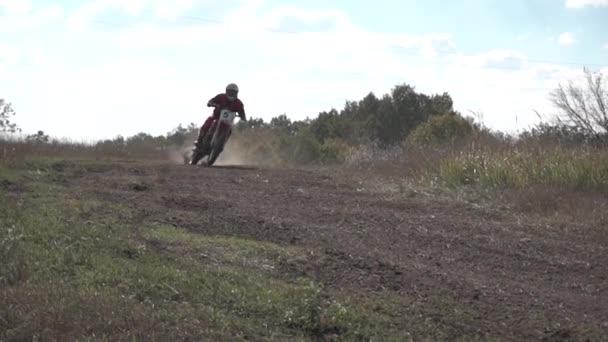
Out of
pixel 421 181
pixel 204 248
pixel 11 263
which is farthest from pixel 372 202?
pixel 11 263

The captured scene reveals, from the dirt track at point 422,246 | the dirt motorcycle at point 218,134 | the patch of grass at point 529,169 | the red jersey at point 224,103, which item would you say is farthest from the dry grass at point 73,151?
the patch of grass at point 529,169

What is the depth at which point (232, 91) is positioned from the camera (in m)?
19.4

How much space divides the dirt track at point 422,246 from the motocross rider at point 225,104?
5.85 metres

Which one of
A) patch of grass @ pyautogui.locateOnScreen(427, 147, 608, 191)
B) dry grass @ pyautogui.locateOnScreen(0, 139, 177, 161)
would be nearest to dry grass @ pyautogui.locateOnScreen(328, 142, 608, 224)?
patch of grass @ pyautogui.locateOnScreen(427, 147, 608, 191)

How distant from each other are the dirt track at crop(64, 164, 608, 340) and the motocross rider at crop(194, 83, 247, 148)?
19.2 ft

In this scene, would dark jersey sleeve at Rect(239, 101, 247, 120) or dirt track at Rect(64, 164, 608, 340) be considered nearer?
dirt track at Rect(64, 164, 608, 340)

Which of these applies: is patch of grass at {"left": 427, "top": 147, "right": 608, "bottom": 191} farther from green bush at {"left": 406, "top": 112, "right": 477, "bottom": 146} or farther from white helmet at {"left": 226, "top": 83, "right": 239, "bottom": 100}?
green bush at {"left": 406, "top": 112, "right": 477, "bottom": 146}

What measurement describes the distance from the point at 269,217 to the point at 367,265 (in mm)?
2727

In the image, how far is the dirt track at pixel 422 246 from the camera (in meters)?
6.19

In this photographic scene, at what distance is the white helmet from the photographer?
1938 cm

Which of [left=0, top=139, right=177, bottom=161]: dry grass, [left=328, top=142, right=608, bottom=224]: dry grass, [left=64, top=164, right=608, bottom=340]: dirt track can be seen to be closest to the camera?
[left=64, top=164, right=608, bottom=340]: dirt track

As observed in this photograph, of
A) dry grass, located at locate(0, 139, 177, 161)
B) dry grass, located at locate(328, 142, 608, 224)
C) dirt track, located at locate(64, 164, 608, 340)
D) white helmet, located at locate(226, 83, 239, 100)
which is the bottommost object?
dirt track, located at locate(64, 164, 608, 340)

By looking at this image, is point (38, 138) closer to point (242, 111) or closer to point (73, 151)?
point (73, 151)

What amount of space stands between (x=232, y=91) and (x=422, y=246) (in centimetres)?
1172
